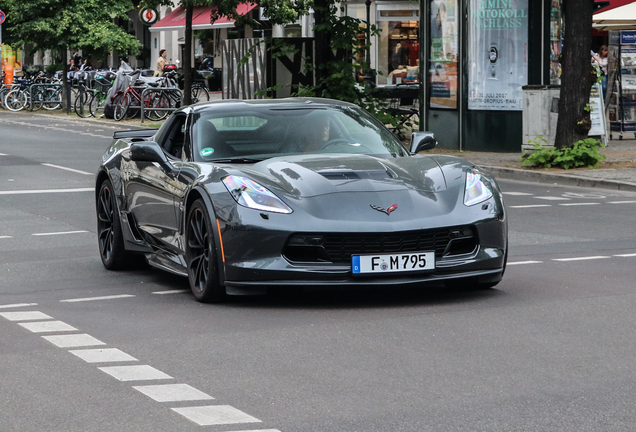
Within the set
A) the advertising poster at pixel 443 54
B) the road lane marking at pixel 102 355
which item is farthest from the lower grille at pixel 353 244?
the advertising poster at pixel 443 54

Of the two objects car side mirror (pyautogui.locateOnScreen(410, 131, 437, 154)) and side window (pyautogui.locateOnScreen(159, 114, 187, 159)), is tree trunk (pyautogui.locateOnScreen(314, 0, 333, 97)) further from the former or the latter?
car side mirror (pyautogui.locateOnScreen(410, 131, 437, 154))

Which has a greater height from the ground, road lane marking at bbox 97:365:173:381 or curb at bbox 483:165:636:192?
curb at bbox 483:165:636:192

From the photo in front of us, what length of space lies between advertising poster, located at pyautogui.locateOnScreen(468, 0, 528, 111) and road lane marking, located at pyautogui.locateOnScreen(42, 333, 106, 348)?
51.3ft

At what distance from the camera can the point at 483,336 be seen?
21.2ft

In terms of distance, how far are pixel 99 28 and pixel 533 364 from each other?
39.7 m

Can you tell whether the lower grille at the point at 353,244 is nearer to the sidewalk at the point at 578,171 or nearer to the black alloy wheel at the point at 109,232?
the black alloy wheel at the point at 109,232

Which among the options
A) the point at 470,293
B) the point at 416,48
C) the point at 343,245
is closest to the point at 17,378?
the point at 343,245

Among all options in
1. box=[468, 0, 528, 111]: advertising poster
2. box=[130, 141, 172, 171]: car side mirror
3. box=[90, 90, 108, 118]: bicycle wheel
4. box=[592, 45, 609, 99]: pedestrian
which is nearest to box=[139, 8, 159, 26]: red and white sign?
box=[90, 90, 108, 118]: bicycle wheel

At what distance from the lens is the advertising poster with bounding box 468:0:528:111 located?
21266mm

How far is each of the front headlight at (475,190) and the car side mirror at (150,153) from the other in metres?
2.05

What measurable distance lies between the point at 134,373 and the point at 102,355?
50 cm

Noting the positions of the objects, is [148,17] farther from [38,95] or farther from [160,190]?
[160,190]

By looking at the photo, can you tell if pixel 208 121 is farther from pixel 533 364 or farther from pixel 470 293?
pixel 533 364

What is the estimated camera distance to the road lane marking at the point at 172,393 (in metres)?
5.17
